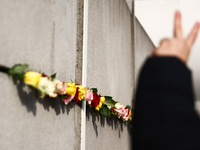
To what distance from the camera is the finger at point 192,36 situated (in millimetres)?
840

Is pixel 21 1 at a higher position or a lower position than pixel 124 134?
higher

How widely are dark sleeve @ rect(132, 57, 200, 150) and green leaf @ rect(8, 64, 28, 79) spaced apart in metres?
1.00

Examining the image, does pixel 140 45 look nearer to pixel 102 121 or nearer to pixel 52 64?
pixel 102 121

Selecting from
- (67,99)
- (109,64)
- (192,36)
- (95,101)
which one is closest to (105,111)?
(95,101)

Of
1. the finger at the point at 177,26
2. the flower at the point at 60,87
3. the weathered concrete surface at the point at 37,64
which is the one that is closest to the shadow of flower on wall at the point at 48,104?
the weathered concrete surface at the point at 37,64

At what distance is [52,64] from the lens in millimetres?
2037

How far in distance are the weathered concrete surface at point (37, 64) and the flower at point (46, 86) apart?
8cm

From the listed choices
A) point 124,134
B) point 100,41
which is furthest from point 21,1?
point 124,134

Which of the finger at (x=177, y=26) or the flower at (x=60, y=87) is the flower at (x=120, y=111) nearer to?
the flower at (x=60, y=87)

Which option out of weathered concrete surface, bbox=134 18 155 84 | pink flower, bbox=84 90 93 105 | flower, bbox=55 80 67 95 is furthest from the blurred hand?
weathered concrete surface, bbox=134 18 155 84

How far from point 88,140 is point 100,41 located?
1068 millimetres

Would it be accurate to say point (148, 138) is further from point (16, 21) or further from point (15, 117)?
point (16, 21)

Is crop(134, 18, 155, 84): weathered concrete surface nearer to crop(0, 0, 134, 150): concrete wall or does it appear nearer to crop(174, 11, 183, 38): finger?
crop(0, 0, 134, 150): concrete wall

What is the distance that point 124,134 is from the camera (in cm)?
405
